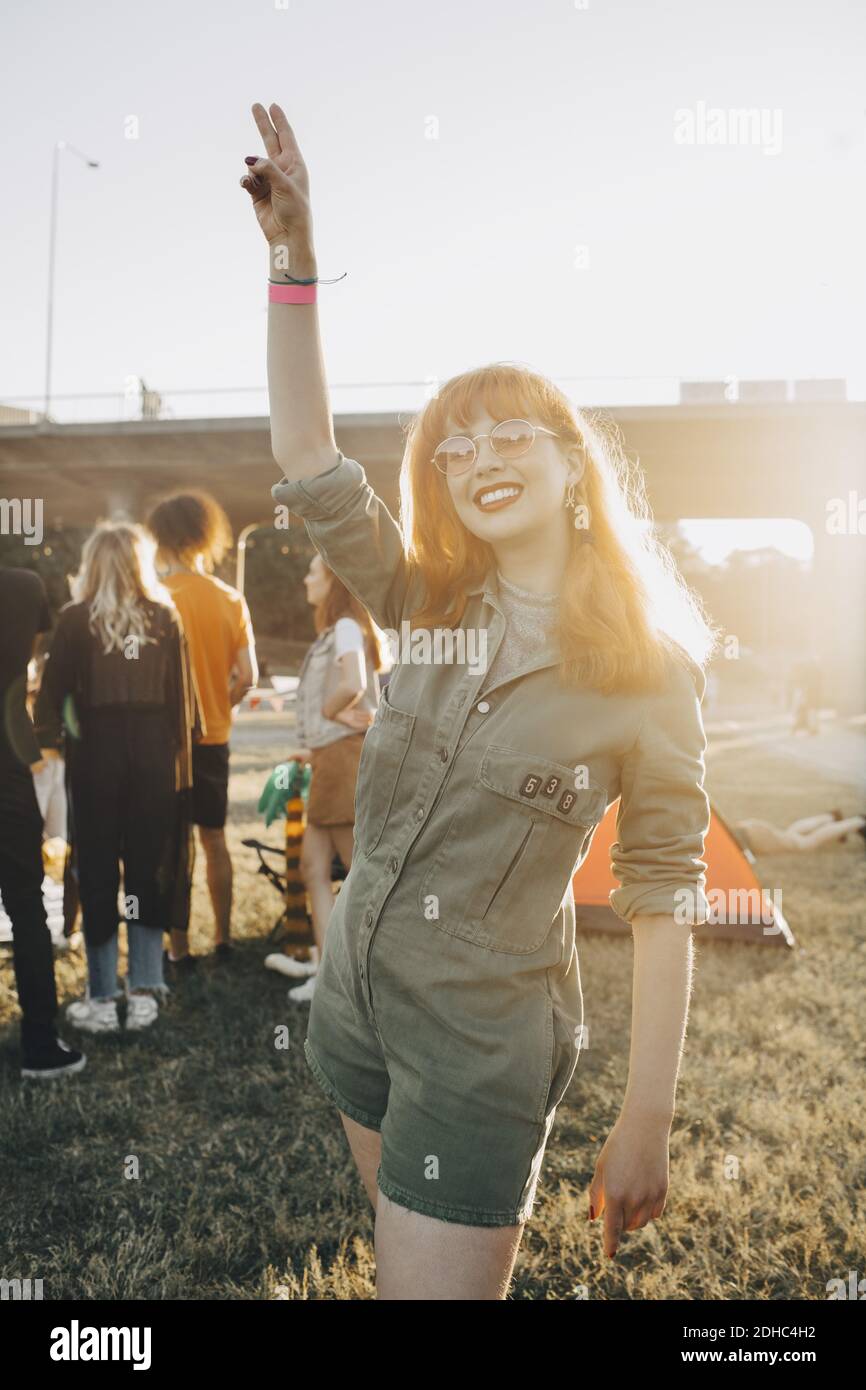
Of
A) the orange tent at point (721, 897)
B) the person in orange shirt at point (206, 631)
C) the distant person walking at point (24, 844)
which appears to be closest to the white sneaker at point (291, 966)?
the person in orange shirt at point (206, 631)

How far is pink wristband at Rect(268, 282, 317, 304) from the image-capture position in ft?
5.10

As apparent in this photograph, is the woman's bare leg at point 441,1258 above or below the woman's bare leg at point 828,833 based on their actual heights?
above

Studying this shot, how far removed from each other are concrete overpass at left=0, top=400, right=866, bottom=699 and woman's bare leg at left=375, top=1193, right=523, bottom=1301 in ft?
68.1

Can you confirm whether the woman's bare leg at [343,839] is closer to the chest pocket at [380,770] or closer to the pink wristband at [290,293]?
the chest pocket at [380,770]

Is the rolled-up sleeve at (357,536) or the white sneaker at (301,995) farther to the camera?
the white sneaker at (301,995)

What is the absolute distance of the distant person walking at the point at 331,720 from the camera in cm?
466

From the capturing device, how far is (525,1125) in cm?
150

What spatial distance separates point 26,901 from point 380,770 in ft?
9.20

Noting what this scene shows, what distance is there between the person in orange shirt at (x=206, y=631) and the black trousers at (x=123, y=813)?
71 cm

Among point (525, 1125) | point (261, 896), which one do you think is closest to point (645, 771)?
point (525, 1125)

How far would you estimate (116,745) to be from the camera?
4.38m

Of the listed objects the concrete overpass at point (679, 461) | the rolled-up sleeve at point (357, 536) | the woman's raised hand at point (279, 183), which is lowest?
the rolled-up sleeve at point (357, 536)

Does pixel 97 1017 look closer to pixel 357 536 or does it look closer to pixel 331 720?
pixel 331 720

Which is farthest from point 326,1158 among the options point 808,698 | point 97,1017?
point 808,698
